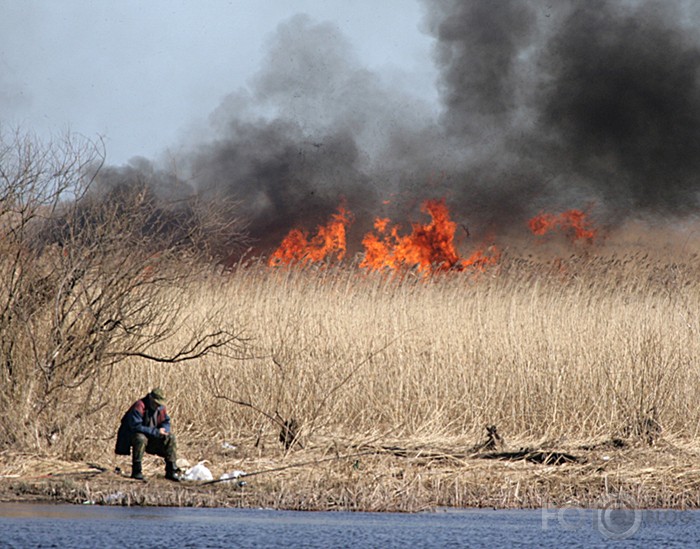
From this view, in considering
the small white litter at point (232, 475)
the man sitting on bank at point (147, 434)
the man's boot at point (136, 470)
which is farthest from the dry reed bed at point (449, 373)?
the man's boot at point (136, 470)

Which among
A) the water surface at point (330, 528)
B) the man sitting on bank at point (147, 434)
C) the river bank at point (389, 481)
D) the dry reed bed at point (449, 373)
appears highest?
the dry reed bed at point (449, 373)

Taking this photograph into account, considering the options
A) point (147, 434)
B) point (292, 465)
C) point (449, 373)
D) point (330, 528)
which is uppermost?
point (449, 373)

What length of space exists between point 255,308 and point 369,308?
1.59 meters

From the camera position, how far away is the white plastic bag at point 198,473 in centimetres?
935

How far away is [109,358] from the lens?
37.2 feet

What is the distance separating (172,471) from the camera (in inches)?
365

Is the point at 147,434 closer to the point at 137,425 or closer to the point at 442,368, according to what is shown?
the point at 137,425

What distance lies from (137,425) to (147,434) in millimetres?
119

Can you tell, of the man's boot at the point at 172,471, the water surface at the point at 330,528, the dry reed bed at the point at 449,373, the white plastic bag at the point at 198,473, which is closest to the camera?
the water surface at the point at 330,528

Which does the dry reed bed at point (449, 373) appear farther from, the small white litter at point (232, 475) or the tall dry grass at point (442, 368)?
the small white litter at point (232, 475)

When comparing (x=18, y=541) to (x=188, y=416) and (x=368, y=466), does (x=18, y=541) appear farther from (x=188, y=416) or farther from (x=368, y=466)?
(x=188, y=416)

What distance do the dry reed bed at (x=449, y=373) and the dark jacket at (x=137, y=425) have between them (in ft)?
3.81

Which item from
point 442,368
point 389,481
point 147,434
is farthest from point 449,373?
point 147,434

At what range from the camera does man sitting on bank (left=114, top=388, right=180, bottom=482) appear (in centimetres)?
911
